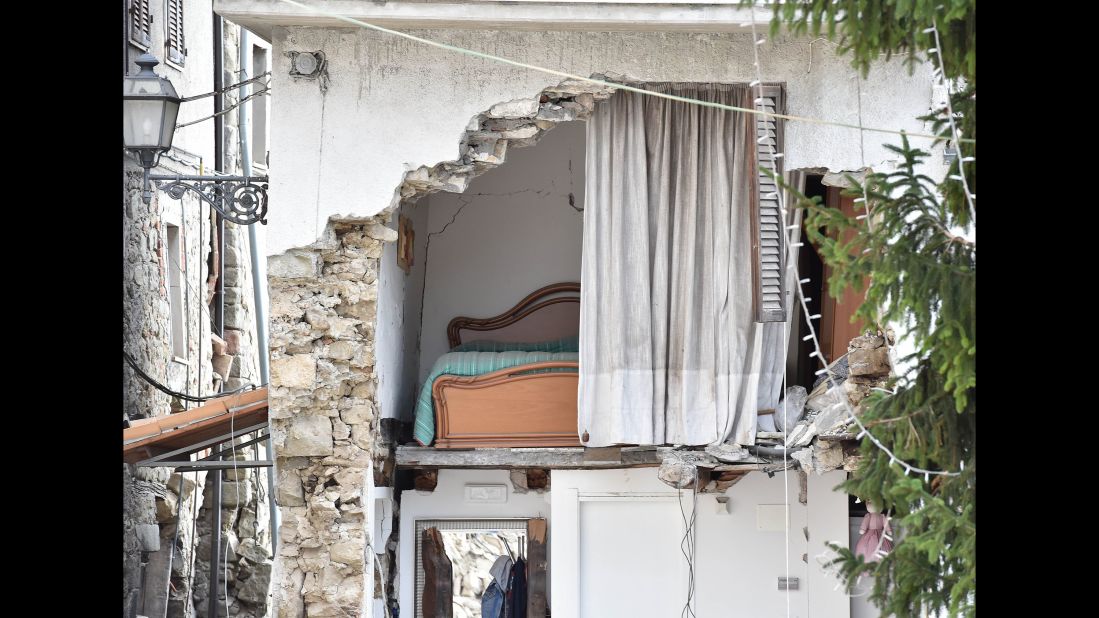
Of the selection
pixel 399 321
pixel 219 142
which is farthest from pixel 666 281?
pixel 219 142

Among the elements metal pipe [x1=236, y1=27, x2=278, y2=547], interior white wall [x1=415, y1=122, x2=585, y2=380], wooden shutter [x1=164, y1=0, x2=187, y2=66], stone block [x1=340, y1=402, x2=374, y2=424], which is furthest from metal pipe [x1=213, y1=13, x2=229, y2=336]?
stone block [x1=340, y1=402, x2=374, y2=424]

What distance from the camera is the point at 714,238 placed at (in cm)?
1010

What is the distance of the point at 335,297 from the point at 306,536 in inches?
69.9

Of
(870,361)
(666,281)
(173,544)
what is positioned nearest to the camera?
(870,361)

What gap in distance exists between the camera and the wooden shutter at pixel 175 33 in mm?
14031

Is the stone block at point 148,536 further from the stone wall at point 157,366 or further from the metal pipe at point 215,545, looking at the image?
the metal pipe at point 215,545

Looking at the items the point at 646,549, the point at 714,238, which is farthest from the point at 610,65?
the point at 646,549

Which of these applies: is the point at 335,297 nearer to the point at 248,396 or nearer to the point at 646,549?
the point at 248,396

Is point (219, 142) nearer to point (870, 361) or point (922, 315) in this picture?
point (870, 361)

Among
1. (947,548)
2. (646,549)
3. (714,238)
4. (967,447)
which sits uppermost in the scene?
(714,238)

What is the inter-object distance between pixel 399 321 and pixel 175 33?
5325 mm

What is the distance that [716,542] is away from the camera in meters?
11.5
